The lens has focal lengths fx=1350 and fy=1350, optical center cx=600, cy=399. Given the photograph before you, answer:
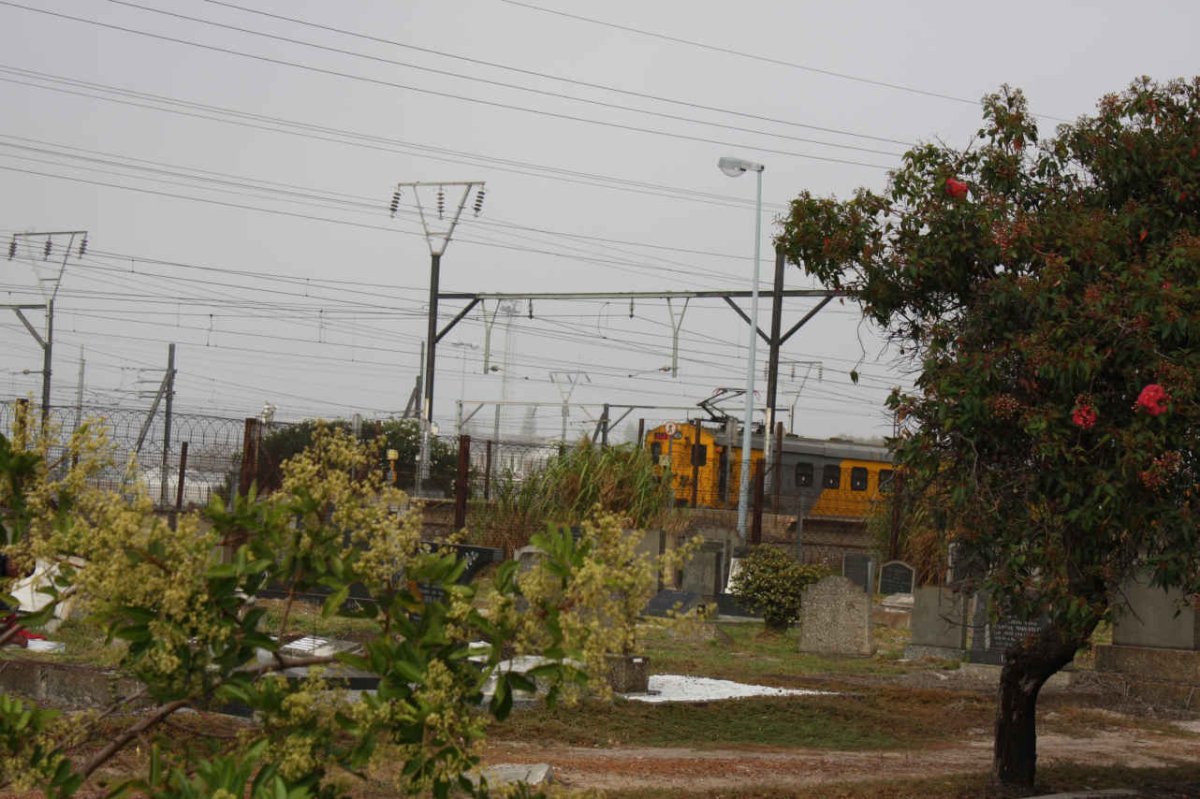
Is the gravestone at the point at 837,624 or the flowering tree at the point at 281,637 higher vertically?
the flowering tree at the point at 281,637

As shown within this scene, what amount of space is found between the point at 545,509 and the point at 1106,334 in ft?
60.7

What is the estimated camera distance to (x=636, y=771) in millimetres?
9328

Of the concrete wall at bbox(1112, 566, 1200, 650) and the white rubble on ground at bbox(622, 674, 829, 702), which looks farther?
the concrete wall at bbox(1112, 566, 1200, 650)

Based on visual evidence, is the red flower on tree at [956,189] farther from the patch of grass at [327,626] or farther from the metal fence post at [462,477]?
the metal fence post at [462,477]

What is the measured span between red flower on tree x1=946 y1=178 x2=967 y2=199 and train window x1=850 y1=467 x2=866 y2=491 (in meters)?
30.9

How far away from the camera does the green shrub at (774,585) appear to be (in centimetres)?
2069

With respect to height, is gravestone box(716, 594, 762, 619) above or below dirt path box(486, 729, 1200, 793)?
above

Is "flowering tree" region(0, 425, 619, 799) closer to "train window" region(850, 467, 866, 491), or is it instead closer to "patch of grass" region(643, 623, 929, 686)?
"patch of grass" region(643, 623, 929, 686)

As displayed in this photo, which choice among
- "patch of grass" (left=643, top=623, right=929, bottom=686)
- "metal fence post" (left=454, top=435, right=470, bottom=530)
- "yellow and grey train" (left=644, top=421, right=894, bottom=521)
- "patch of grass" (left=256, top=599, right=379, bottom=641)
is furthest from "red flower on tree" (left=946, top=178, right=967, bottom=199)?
"yellow and grey train" (left=644, top=421, right=894, bottom=521)

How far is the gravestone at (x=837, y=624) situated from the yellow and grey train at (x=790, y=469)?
47.2ft

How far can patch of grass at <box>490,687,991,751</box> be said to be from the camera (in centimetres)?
1088

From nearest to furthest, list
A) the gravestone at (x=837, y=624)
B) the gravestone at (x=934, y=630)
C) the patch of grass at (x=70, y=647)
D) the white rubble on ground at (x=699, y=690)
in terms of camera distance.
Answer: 1. the patch of grass at (x=70, y=647)
2. the white rubble on ground at (x=699, y=690)
3. the gravestone at (x=934, y=630)
4. the gravestone at (x=837, y=624)

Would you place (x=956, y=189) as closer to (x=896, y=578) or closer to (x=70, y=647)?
(x=70, y=647)

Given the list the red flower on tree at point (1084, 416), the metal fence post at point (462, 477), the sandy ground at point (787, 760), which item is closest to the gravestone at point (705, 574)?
the metal fence post at point (462, 477)
